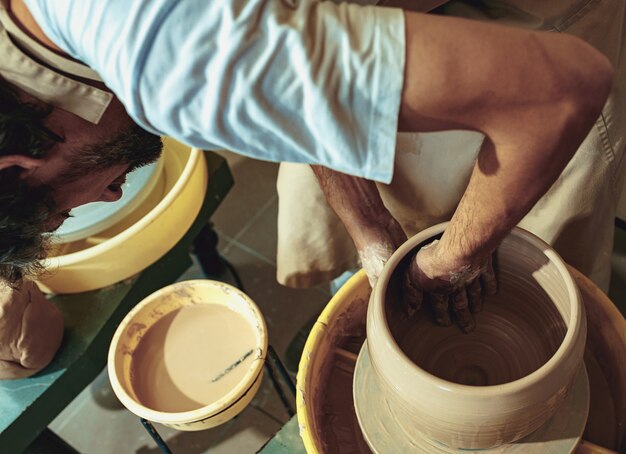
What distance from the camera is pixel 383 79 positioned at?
635 mm

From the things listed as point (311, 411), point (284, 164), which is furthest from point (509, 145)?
point (284, 164)

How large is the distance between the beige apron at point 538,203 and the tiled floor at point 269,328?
52 centimetres

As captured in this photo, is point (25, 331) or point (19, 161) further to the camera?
point (25, 331)

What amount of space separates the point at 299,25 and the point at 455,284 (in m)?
0.52

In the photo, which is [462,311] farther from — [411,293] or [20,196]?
[20,196]

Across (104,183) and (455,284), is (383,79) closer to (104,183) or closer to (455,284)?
(455,284)

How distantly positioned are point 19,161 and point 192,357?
74 centimetres

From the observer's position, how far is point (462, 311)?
1.11m

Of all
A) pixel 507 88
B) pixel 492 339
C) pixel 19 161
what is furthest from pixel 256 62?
pixel 492 339

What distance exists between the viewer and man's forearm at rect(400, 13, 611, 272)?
0.63 metres

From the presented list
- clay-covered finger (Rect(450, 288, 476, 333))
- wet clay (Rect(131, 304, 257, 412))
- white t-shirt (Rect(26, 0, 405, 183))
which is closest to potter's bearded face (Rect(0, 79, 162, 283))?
white t-shirt (Rect(26, 0, 405, 183))

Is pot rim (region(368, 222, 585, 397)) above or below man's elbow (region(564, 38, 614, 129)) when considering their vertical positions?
below

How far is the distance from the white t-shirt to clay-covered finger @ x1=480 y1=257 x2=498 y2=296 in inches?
18.6

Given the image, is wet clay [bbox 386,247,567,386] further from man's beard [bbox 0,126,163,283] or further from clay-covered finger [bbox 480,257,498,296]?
man's beard [bbox 0,126,163,283]
